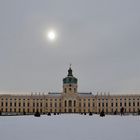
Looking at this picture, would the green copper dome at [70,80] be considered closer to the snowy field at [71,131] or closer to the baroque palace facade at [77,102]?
the baroque palace facade at [77,102]

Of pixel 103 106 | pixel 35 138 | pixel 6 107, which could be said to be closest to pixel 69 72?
pixel 103 106

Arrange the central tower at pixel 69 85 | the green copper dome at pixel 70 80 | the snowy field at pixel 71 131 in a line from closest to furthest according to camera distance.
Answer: the snowy field at pixel 71 131 < the central tower at pixel 69 85 < the green copper dome at pixel 70 80

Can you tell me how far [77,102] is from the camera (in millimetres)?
123438

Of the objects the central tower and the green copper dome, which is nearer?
the central tower

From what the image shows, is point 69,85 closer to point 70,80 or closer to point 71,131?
point 70,80

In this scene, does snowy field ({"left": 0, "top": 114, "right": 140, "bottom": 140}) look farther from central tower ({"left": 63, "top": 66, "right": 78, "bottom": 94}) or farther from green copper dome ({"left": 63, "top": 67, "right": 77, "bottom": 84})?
green copper dome ({"left": 63, "top": 67, "right": 77, "bottom": 84})

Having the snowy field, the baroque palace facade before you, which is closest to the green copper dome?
the baroque palace facade

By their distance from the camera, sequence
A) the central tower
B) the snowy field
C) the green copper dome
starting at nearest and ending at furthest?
1. the snowy field
2. the central tower
3. the green copper dome

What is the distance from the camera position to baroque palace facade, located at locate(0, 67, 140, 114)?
124125 millimetres

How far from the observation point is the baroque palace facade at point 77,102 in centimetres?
12412

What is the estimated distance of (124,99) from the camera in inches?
4894

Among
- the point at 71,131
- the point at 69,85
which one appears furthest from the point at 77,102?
the point at 71,131

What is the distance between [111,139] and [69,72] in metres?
104

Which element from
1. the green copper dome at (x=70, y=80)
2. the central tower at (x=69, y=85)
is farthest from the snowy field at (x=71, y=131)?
the green copper dome at (x=70, y=80)
